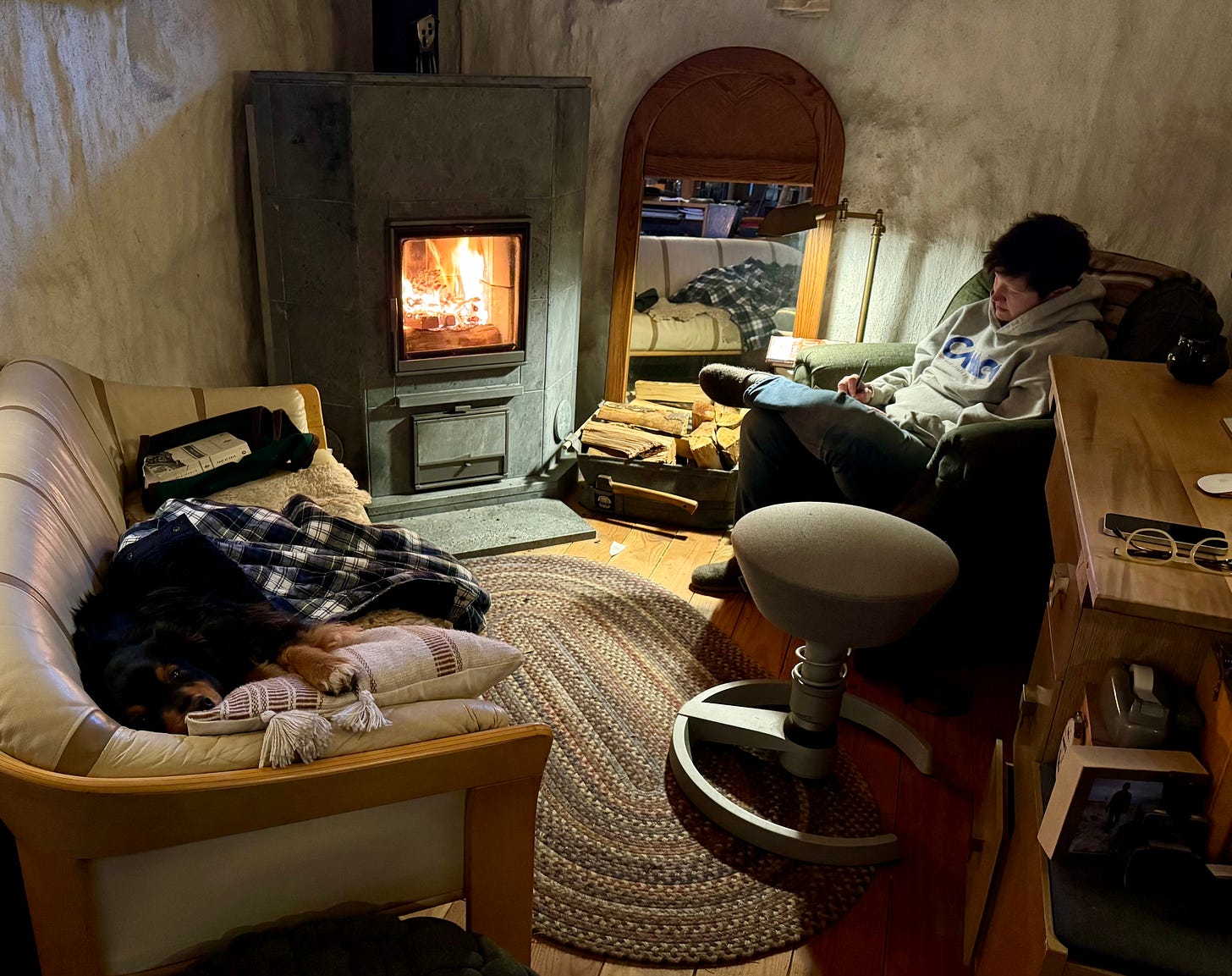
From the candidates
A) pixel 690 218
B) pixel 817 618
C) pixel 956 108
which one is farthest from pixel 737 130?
pixel 817 618

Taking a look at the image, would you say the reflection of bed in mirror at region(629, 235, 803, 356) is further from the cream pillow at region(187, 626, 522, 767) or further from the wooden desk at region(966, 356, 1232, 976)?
the cream pillow at region(187, 626, 522, 767)

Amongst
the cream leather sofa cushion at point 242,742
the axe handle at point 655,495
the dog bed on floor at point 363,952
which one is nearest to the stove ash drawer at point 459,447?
the axe handle at point 655,495

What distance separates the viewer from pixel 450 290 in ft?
10.2

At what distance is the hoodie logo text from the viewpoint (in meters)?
2.58

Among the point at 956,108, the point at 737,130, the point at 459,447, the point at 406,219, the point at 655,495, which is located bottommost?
the point at 655,495

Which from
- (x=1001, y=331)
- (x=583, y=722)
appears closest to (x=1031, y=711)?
(x=583, y=722)

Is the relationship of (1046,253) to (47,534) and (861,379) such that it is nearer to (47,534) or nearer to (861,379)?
(861,379)

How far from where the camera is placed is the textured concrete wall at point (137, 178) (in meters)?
2.15

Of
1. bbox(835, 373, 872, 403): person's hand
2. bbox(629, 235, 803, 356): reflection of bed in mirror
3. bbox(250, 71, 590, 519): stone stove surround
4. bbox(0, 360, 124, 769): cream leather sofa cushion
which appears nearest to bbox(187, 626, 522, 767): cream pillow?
bbox(0, 360, 124, 769): cream leather sofa cushion

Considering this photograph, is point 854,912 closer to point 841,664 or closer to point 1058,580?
point 841,664

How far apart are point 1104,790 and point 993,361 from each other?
1.61 metres

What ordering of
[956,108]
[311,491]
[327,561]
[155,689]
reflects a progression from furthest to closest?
[956,108] < [311,491] < [327,561] < [155,689]

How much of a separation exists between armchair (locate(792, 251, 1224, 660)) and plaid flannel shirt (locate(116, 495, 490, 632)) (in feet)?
3.67

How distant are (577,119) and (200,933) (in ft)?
8.34
